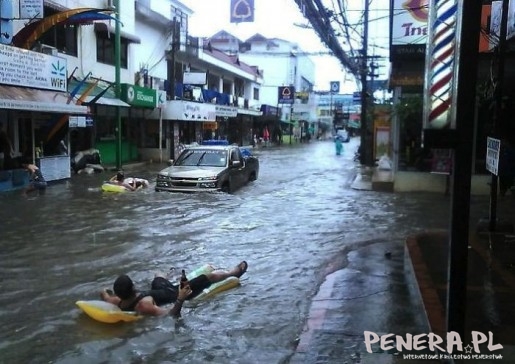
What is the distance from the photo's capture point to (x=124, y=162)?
90.0 feet

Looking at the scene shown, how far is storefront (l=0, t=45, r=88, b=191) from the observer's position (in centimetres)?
1512

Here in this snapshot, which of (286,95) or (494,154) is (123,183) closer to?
(494,154)

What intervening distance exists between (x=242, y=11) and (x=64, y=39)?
22.9 feet

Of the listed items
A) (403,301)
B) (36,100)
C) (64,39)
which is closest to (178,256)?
(403,301)

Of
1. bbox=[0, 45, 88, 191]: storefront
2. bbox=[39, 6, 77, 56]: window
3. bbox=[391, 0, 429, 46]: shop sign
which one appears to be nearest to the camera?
bbox=[391, 0, 429, 46]: shop sign

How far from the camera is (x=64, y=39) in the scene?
71.0 feet

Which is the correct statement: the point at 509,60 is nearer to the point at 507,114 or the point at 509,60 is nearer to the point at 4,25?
the point at 507,114

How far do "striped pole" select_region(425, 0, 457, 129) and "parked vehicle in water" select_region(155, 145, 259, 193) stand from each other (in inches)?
454

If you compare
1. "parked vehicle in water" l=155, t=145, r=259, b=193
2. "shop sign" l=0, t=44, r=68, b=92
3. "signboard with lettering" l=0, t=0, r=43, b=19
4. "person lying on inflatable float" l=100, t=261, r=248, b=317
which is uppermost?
"signboard with lettering" l=0, t=0, r=43, b=19

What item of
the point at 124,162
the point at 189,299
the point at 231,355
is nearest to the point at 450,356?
the point at 231,355

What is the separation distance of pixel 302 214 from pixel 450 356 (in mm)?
9128

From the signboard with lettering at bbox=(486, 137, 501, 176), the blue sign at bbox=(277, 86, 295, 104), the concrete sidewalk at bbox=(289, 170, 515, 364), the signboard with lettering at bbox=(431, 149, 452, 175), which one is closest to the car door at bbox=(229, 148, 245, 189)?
the signboard with lettering at bbox=(431, 149, 452, 175)

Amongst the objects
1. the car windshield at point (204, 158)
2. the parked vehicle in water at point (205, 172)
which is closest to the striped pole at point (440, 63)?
the parked vehicle in water at point (205, 172)

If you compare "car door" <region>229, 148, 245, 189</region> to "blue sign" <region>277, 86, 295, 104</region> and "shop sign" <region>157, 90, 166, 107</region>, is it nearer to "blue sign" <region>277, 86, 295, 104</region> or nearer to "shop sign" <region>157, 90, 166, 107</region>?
"shop sign" <region>157, 90, 166, 107</region>
